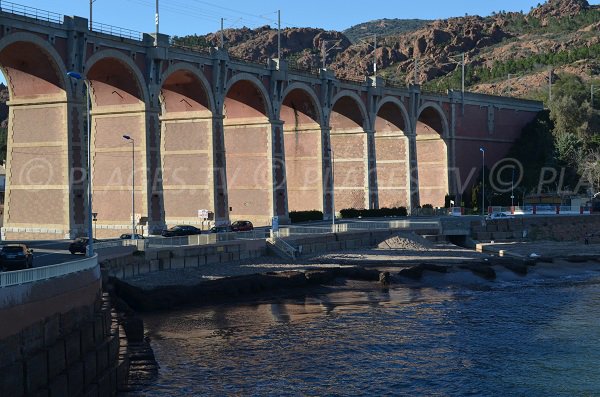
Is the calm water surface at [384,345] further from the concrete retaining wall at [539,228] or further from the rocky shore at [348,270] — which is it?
the concrete retaining wall at [539,228]

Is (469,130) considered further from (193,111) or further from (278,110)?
(193,111)

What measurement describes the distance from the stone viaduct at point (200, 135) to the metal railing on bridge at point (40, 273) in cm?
2879

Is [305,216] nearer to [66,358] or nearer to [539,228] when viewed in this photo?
[539,228]

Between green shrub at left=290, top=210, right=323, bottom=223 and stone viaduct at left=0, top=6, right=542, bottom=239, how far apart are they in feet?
6.40

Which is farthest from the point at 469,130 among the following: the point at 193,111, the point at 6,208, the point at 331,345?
the point at 331,345

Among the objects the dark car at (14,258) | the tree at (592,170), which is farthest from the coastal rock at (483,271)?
the tree at (592,170)

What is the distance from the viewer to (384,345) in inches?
1485

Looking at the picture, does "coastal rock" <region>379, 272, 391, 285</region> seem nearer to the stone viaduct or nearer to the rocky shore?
→ the rocky shore

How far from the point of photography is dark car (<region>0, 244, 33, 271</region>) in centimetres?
3594

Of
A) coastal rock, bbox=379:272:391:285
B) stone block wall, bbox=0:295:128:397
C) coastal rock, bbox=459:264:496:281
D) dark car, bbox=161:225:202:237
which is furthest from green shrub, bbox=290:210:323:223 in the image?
stone block wall, bbox=0:295:128:397

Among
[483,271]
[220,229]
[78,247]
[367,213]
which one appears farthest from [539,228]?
[78,247]

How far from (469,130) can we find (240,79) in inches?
1839

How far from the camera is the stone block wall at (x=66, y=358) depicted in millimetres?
21312

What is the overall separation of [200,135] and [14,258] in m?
38.6
